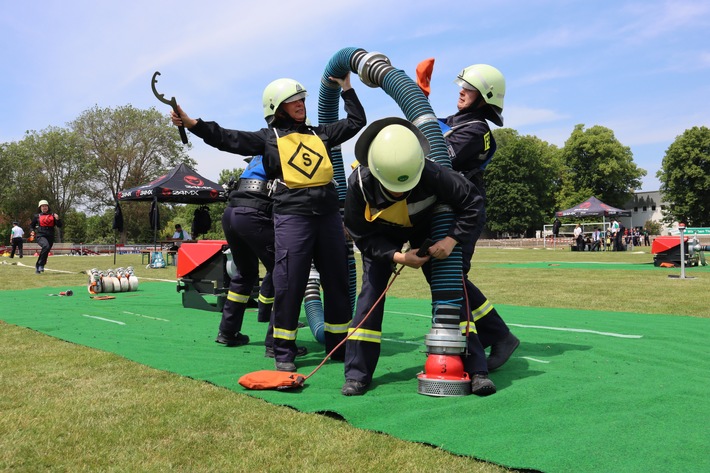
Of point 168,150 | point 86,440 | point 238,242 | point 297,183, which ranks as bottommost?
point 86,440

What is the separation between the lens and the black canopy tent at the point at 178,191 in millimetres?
21031

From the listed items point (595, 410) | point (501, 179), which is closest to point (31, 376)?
point (595, 410)

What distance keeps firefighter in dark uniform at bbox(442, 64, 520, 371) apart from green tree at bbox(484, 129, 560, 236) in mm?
65419

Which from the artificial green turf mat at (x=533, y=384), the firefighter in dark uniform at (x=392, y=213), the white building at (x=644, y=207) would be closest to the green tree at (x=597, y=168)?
the white building at (x=644, y=207)

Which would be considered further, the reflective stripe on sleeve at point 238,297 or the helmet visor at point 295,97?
the reflective stripe on sleeve at point 238,297

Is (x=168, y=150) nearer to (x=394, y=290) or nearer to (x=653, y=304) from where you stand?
(x=394, y=290)

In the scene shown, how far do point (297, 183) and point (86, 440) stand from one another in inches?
89.0

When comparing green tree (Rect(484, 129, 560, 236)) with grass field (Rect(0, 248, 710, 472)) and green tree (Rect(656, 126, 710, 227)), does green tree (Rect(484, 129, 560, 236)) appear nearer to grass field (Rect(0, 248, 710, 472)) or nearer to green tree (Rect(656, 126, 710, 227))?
green tree (Rect(656, 126, 710, 227))

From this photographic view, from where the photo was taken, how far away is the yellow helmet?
4664 millimetres

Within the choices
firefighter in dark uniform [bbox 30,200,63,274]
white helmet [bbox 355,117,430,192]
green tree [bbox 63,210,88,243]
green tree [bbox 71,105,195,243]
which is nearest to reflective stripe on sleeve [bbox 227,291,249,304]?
white helmet [bbox 355,117,430,192]

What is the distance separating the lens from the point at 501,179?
71188 mm

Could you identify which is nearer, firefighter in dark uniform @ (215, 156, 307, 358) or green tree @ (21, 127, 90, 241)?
firefighter in dark uniform @ (215, 156, 307, 358)

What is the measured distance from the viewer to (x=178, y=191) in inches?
829

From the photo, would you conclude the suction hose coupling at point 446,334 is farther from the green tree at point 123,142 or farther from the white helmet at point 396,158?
the green tree at point 123,142
